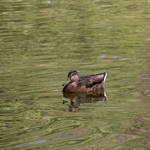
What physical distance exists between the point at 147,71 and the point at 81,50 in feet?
12.8

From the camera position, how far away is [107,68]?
38.5ft

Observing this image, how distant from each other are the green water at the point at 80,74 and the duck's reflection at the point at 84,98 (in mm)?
100

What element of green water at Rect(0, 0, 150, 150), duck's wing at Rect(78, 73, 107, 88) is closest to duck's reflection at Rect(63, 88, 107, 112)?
green water at Rect(0, 0, 150, 150)

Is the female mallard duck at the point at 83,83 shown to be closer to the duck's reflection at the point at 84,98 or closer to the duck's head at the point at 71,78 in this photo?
the duck's head at the point at 71,78

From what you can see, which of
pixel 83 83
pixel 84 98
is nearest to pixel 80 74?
pixel 83 83

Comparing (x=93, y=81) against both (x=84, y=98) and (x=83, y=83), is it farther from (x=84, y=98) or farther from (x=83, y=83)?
(x=84, y=98)

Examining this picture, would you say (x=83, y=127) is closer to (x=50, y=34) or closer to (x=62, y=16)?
(x=50, y=34)

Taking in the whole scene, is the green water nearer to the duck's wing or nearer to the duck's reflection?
the duck's reflection

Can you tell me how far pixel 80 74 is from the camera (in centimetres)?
1139

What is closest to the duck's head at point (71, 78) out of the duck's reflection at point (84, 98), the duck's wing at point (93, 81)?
the duck's wing at point (93, 81)

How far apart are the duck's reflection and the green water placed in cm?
10

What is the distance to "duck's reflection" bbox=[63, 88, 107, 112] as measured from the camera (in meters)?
9.07

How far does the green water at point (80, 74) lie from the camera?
7.14m

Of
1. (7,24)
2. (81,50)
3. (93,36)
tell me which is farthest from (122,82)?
(7,24)
